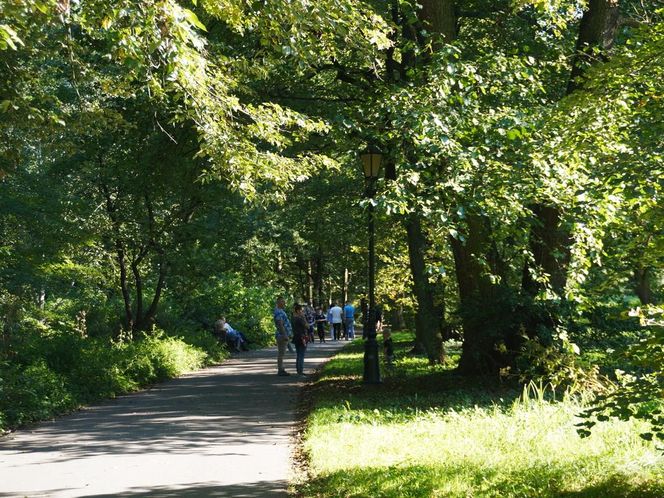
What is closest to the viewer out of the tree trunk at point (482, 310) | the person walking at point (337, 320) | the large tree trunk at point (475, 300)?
the tree trunk at point (482, 310)

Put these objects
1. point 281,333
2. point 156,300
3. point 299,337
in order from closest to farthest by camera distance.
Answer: point 299,337 < point 281,333 < point 156,300

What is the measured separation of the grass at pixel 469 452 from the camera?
7.14m

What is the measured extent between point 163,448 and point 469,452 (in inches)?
159

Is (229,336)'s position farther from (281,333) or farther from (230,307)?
(281,333)

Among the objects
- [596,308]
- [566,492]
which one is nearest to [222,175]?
[566,492]

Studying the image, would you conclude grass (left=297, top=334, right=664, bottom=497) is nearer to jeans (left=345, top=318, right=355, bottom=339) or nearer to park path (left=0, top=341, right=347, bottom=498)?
park path (left=0, top=341, right=347, bottom=498)

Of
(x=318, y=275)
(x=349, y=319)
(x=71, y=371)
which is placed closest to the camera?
(x=71, y=371)

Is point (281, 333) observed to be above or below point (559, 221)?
below

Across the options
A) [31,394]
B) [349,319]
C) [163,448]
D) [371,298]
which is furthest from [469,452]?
[349,319]

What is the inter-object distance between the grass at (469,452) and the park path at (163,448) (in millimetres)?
588

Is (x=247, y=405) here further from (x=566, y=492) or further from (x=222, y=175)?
(x=566, y=492)

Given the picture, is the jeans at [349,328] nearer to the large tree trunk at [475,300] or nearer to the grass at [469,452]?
the large tree trunk at [475,300]

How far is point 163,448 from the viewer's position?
1069cm

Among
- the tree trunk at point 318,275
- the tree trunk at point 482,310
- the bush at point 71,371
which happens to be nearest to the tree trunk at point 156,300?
the bush at point 71,371
